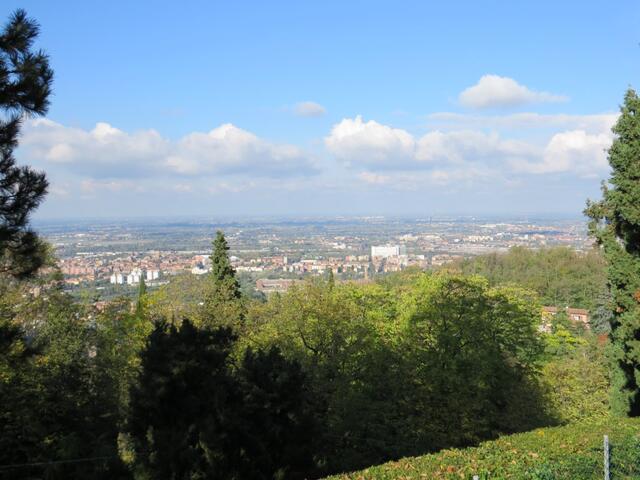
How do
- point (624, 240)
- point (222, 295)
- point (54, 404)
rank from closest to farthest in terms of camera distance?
point (54, 404) → point (624, 240) → point (222, 295)

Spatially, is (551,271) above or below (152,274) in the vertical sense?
below

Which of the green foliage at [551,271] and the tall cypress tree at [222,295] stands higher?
the tall cypress tree at [222,295]

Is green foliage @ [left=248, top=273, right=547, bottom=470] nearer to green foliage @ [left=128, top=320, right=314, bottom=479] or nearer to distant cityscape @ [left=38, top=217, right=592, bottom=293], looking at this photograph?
green foliage @ [left=128, top=320, right=314, bottom=479]

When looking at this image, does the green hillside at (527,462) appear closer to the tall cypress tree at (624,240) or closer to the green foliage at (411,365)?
the green foliage at (411,365)

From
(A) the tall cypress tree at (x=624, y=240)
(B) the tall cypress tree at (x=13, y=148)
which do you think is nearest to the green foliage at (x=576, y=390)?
(A) the tall cypress tree at (x=624, y=240)

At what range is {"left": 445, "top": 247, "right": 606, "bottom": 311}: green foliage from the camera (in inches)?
2295

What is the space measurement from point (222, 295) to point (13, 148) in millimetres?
16030

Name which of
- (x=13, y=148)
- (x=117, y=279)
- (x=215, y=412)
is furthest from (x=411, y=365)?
(x=117, y=279)

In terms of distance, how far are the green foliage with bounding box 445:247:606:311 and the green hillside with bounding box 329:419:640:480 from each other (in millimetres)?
46865

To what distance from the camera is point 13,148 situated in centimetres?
812

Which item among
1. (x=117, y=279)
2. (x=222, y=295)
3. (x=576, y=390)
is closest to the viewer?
(x=576, y=390)

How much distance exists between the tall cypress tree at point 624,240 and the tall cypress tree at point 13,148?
14.5 metres

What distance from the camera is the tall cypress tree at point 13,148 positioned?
25.0ft

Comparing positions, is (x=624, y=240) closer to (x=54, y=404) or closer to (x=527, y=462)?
(x=527, y=462)
